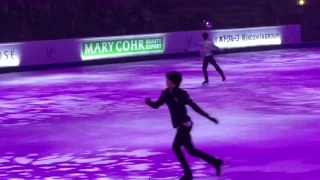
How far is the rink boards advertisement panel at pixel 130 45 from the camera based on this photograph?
24.7 m

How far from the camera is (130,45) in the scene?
28594 millimetres

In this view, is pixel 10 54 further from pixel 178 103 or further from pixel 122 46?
pixel 178 103

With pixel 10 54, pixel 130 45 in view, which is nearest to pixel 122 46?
pixel 130 45

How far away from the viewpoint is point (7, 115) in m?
13.9

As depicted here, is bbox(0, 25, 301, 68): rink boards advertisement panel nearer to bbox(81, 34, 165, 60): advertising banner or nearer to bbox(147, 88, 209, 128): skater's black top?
bbox(81, 34, 165, 60): advertising banner

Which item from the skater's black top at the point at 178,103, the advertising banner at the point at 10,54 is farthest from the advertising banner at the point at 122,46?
the skater's black top at the point at 178,103

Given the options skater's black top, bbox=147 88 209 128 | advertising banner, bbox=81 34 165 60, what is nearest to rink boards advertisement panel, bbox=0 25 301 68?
advertising banner, bbox=81 34 165 60

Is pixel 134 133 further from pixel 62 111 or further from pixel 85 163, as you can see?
pixel 62 111

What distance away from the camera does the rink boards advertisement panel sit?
81.1 ft

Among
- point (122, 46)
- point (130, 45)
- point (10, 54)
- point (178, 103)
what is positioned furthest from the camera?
point (130, 45)

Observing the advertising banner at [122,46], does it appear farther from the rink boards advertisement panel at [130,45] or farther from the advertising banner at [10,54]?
the advertising banner at [10,54]

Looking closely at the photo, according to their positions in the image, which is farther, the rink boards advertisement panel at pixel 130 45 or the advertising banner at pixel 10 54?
the rink boards advertisement panel at pixel 130 45

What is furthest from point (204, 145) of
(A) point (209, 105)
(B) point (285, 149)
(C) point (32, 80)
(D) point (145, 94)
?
(C) point (32, 80)

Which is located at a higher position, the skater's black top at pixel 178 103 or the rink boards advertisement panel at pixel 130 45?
the rink boards advertisement panel at pixel 130 45
